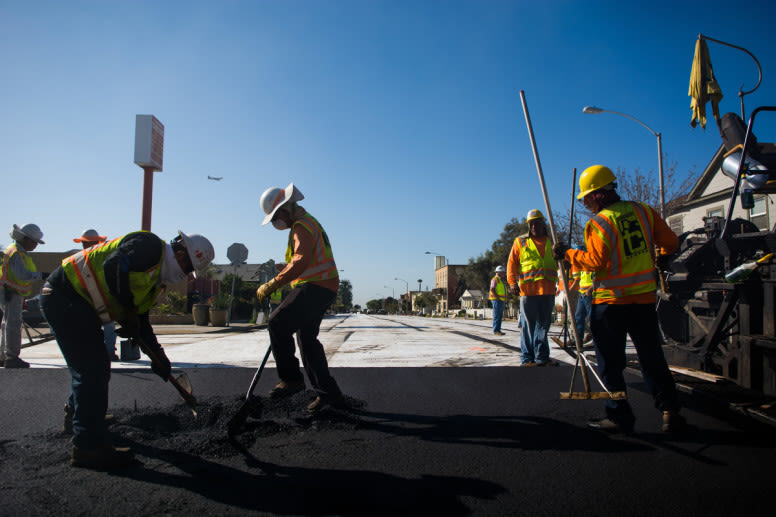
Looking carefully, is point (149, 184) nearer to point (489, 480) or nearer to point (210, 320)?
point (210, 320)

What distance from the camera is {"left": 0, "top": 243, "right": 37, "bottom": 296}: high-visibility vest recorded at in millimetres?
6043

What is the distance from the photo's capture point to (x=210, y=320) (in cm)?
1897

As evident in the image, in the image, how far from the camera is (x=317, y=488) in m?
2.40

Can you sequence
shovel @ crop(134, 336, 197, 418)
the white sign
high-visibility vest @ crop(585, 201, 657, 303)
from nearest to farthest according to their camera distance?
high-visibility vest @ crop(585, 201, 657, 303)
shovel @ crop(134, 336, 197, 418)
the white sign

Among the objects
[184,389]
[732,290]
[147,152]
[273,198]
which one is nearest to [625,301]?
[732,290]

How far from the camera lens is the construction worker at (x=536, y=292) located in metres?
5.98

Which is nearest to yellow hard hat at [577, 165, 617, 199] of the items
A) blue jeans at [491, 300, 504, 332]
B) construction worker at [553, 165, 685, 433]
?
construction worker at [553, 165, 685, 433]

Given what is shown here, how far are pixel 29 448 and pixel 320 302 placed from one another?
2.12 m

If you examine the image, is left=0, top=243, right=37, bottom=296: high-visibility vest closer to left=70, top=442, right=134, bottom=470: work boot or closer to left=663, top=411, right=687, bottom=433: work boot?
left=70, top=442, right=134, bottom=470: work boot

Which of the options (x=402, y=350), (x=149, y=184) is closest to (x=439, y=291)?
(x=149, y=184)

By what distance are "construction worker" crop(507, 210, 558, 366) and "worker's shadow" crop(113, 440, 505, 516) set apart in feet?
12.3

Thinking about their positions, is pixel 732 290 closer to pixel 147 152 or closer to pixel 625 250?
pixel 625 250

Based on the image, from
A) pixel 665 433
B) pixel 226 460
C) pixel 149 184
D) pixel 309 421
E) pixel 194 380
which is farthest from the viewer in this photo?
pixel 149 184

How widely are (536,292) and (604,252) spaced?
2.80 m
